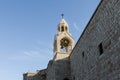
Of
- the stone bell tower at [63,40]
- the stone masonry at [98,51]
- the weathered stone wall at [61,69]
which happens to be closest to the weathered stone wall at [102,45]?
the stone masonry at [98,51]

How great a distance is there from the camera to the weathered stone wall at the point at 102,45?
331 inches

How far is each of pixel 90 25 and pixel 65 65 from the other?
6.13 meters

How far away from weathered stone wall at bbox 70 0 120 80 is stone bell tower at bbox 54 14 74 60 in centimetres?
503

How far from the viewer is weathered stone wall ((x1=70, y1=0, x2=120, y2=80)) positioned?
8402 millimetres

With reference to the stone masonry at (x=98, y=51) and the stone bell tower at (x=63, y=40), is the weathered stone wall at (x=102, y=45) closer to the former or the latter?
the stone masonry at (x=98, y=51)

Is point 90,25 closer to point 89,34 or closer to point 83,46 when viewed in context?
point 89,34

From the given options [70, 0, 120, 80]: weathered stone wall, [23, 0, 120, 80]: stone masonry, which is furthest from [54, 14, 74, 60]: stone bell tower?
[70, 0, 120, 80]: weathered stone wall

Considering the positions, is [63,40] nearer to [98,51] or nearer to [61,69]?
[61,69]

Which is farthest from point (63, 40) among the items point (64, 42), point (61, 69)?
point (61, 69)

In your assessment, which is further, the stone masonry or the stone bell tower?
the stone bell tower

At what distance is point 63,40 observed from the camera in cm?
1962

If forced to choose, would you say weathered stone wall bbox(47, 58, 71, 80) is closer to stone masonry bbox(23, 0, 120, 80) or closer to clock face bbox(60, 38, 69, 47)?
stone masonry bbox(23, 0, 120, 80)

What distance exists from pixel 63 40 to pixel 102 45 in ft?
32.7

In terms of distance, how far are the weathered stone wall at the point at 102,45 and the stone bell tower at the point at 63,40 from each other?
16.5 ft
